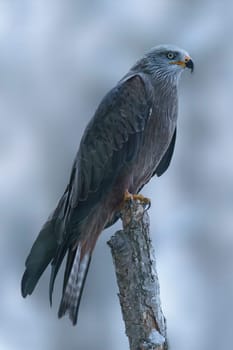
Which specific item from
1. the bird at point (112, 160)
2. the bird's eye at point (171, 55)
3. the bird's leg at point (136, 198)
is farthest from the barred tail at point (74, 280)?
the bird's eye at point (171, 55)

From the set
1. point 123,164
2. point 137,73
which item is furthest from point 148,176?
point 137,73

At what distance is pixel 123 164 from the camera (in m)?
4.49

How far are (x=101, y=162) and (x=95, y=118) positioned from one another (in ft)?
1.09

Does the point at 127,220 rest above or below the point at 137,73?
below

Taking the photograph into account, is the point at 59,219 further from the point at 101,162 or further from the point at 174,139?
the point at 174,139

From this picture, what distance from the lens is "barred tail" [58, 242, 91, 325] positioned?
12.8 ft

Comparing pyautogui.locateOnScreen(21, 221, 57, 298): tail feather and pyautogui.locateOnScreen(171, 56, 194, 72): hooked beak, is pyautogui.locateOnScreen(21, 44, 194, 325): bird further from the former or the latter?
pyautogui.locateOnScreen(171, 56, 194, 72): hooked beak

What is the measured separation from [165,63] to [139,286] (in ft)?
7.17

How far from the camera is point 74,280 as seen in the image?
399cm

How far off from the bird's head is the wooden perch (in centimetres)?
162

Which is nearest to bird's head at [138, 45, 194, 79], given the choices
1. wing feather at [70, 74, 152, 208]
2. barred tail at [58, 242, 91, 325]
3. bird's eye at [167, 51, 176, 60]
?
bird's eye at [167, 51, 176, 60]

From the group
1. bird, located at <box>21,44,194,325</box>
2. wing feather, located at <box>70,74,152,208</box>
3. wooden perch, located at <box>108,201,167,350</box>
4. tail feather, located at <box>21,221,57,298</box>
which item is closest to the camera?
wooden perch, located at <box>108,201,167,350</box>

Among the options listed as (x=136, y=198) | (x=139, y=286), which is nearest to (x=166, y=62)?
(x=136, y=198)

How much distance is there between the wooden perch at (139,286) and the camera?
3223mm
